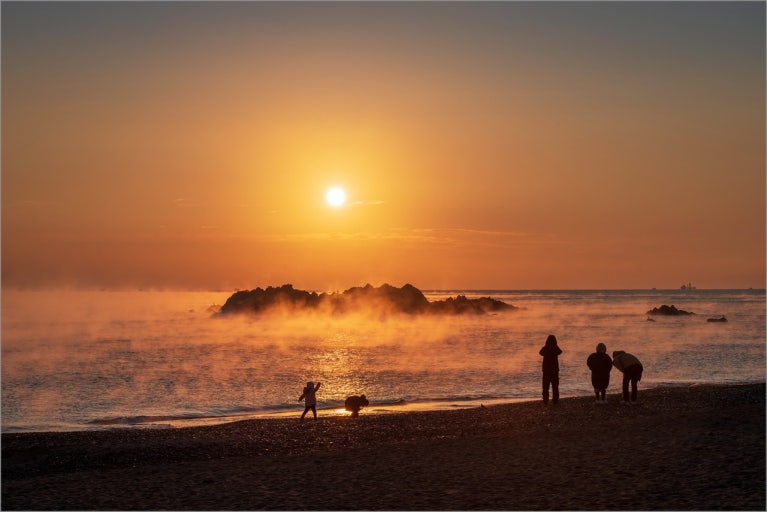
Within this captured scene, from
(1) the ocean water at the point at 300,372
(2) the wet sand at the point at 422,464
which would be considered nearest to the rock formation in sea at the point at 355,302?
(1) the ocean water at the point at 300,372

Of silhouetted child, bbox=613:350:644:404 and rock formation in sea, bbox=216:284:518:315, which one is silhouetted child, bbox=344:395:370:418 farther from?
rock formation in sea, bbox=216:284:518:315

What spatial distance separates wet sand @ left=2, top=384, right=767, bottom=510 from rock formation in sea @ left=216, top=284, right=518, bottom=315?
13227cm

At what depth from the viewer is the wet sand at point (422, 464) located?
13180mm

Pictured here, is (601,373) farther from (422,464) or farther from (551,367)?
(422,464)

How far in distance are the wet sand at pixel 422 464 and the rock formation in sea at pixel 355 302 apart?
132267 mm

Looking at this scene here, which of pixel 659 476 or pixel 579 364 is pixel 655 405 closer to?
pixel 659 476

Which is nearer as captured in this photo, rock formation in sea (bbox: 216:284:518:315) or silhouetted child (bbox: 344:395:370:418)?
silhouetted child (bbox: 344:395:370:418)

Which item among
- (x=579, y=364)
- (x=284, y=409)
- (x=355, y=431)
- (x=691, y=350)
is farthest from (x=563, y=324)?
(x=355, y=431)

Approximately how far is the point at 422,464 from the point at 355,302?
155818mm

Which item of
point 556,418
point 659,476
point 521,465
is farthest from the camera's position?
point 556,418

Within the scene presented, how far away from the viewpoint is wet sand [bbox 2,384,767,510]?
13180 mm

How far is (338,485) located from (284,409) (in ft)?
62.2

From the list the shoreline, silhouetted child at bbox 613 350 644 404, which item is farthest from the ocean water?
silhouetted child at bbox 613 350 644 404

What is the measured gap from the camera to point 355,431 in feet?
73.9
